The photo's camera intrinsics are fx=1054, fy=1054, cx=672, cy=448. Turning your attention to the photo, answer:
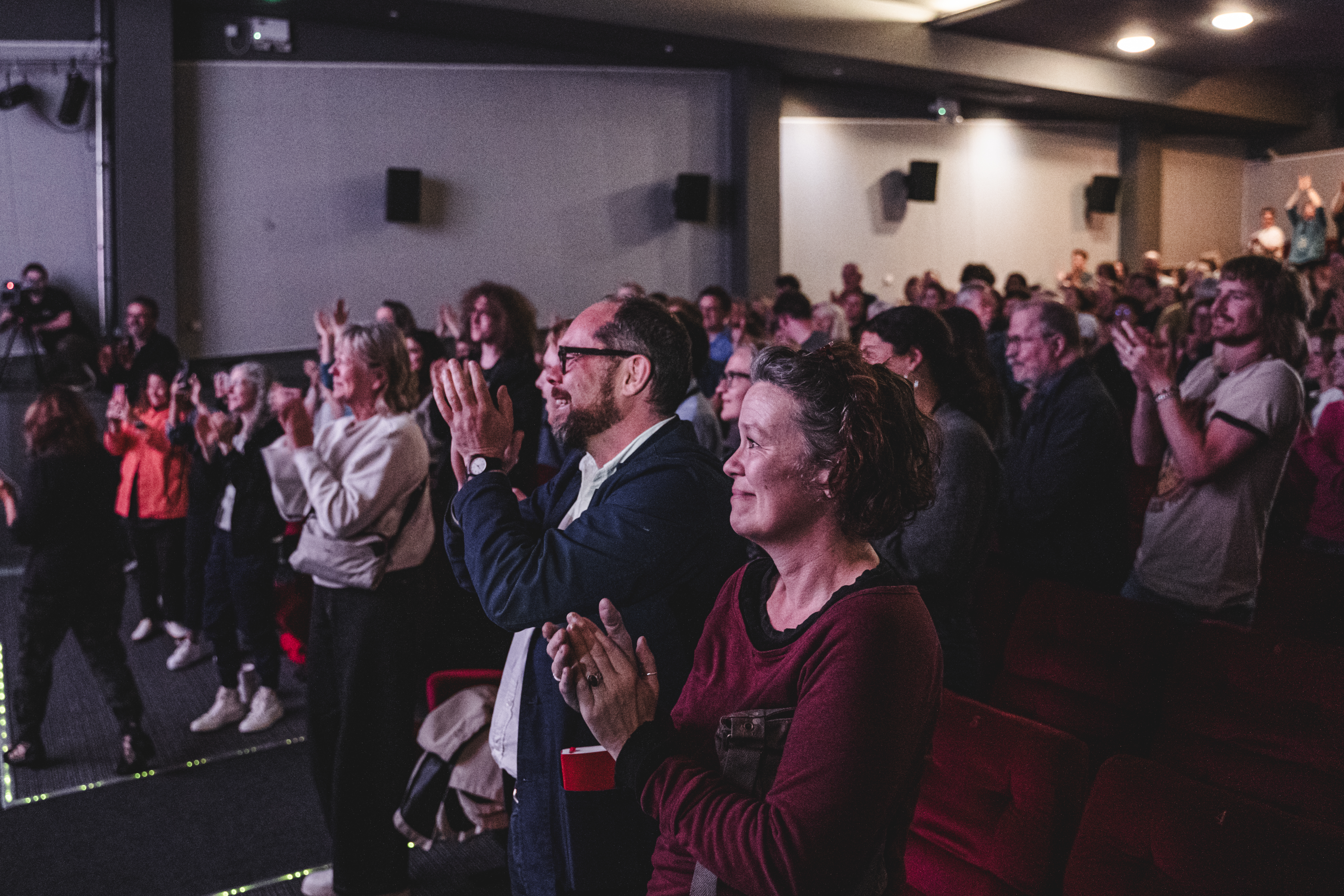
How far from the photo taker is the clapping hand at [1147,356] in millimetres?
2553

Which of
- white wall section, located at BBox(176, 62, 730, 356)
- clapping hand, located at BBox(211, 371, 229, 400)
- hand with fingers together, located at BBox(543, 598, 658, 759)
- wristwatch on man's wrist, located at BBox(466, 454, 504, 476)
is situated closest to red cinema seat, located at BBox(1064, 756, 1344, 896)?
hand with fingers together, located at BBox(543, 598, 658, 759)

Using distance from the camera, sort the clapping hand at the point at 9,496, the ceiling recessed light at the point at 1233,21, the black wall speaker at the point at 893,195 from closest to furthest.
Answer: the clapping hand at the point at 9,496
the ceiling recessed light at the point at 1233,21
the black wall speaker at the point at 893,195

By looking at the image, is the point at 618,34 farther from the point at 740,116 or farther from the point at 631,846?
the point at 631,846

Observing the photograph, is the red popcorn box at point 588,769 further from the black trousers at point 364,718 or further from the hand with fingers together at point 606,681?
the black trousers at point 364,718

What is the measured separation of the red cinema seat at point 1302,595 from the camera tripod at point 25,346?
22.9 feet

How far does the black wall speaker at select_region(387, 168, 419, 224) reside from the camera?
26.6ft

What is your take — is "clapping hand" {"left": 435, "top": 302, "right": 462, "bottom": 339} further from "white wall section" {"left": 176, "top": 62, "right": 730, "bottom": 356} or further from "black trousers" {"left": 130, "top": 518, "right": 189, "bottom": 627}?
"white wall section" {"left": 176, "top": 62, "right": 730, "bottom": 356}

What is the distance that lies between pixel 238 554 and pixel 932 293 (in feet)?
16.8

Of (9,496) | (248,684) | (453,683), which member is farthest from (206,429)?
(453,683)

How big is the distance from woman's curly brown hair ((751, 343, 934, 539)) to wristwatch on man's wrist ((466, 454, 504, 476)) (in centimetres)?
52

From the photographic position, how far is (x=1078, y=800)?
1604mm

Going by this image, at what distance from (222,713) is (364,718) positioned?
1.58 meters

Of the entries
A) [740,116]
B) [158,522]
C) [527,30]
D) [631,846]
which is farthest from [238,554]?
[740,116]

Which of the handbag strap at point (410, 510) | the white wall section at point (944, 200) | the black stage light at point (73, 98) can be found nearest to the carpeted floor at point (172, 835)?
the handbag strap at point (410, 510)
